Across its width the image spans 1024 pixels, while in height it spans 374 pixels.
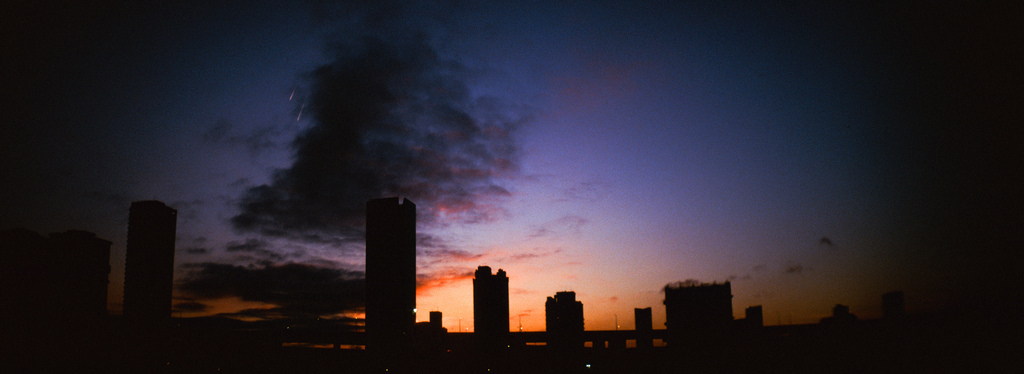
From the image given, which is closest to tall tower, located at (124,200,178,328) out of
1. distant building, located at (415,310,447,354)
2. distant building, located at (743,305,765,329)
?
distant building, located at (415,310,447,354)

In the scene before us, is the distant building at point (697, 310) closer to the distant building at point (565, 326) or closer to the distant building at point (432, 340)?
the distant building at point (565, 326)

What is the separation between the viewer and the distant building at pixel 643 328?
10589 cm

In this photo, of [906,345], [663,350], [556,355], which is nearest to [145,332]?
[556,355]

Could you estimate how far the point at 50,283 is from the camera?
91.2 meters

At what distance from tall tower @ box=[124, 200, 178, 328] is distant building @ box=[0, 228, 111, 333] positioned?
56.7 ft

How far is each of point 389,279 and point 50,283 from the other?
76.0m

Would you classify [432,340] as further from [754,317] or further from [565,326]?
[754,317]

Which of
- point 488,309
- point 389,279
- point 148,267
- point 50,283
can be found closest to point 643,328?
point 488,309

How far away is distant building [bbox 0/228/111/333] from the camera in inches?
3536

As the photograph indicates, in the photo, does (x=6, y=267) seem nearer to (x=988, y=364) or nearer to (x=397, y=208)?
(x=397, y=208)

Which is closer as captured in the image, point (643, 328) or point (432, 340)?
point (432, 340)

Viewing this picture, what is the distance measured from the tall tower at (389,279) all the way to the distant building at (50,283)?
2573 inches

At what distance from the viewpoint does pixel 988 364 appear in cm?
7238

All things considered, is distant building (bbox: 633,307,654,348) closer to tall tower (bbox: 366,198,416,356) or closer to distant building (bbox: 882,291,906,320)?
distant building (bbox: 882,291,906,320)
